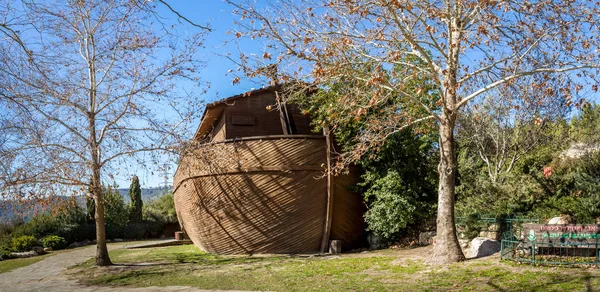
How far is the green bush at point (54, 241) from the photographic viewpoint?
21406 mm

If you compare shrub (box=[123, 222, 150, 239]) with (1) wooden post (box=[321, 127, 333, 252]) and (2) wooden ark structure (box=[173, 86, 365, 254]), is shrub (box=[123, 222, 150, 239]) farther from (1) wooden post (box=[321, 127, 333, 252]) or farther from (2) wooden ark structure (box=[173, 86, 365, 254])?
(1) wooden post (box=[321, 127, 333, 252])

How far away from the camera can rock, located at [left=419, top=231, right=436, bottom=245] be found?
12.6 meters

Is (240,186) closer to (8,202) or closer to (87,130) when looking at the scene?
(87,130)

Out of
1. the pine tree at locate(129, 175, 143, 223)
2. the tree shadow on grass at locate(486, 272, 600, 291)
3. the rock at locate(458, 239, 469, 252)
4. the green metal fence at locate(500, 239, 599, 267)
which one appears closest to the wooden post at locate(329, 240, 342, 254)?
the rock at locate(458, 239, 469, 252)

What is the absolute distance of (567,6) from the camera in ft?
29.0

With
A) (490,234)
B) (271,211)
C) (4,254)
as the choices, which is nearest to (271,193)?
(271,211)

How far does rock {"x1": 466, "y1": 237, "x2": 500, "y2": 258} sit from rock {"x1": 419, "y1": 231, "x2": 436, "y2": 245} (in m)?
2.54

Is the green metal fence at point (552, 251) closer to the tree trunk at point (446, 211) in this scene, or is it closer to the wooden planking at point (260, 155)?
A: the tree trunk at point (446, 211)

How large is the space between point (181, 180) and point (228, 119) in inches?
101

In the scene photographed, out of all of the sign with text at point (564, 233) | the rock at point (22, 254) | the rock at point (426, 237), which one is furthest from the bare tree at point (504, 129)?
the rock at point (22, 254)

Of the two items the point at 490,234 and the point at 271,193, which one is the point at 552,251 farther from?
the point at 271,193

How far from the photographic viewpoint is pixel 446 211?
31.6ft

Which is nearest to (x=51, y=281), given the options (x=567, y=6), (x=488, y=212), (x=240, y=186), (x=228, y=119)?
(x=240, y=186)

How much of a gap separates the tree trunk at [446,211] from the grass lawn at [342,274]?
1.27ft
